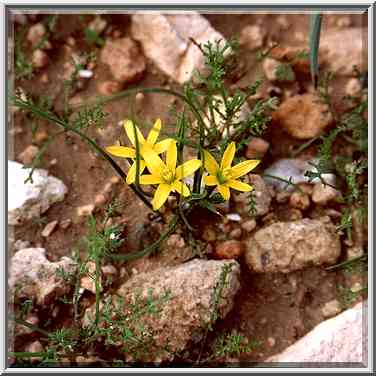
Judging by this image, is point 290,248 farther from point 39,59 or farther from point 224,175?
point 39,59

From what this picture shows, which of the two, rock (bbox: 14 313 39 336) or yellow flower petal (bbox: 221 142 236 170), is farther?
rock (bbox: 14 313 39 336)

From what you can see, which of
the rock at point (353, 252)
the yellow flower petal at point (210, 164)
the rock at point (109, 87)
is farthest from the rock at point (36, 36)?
the rock at point (353, 252)

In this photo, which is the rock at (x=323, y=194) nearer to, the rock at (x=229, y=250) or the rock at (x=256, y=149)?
the rock at (x=256, y=149)

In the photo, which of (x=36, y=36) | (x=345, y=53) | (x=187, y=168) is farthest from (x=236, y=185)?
(x=36, y=36)

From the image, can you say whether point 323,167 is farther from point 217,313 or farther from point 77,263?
point 77,263

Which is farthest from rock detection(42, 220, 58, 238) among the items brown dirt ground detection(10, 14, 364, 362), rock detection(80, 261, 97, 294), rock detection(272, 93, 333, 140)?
rock detection(272, 93, 333, 140)

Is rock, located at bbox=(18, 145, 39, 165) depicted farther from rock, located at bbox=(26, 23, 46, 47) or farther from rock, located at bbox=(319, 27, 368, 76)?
rock, located at bbox=(319, 27, 368, 76)
